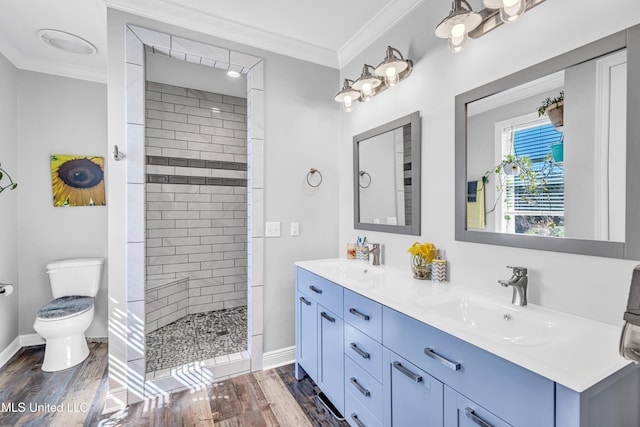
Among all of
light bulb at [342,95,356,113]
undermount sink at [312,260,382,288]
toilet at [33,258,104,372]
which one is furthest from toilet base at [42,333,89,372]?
light bulb at [342,95,356,113]

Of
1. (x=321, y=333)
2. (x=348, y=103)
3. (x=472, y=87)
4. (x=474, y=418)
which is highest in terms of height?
(x=348, y=103)

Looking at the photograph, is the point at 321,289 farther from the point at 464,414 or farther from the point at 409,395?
the point at 464,414

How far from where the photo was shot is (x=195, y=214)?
3.55m

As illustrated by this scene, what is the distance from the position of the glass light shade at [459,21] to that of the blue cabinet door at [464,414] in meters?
1.56

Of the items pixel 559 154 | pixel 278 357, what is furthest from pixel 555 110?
pixel 278 357

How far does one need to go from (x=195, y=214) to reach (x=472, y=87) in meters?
3.05

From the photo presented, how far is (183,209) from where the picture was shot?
3.48 meters

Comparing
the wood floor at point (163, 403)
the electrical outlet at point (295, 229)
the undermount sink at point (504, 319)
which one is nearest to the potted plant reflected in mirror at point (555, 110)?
the undermount sink at point (504, 319)

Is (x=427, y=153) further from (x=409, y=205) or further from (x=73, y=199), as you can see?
(x=73, y=199)

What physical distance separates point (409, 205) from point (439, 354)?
3.40ft

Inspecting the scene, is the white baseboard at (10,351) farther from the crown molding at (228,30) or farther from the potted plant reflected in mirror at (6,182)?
the crown molding at (228,30)

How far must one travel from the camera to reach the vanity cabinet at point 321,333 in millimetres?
1779

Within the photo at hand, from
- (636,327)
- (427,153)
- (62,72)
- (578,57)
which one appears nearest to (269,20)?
(427,153)

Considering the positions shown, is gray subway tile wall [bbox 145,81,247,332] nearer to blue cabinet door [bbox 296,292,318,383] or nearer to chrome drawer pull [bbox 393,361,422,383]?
blue cabinet door [bbox 296,292,318,383]
